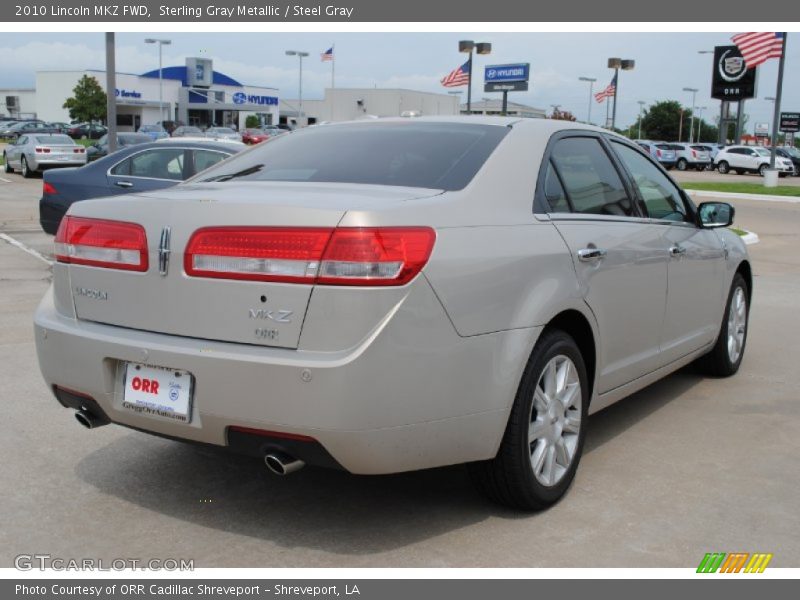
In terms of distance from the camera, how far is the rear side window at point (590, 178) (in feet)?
14.3

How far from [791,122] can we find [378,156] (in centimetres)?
6887

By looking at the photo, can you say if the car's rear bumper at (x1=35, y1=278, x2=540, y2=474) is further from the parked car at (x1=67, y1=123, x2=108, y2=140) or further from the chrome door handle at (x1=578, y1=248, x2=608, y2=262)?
the parked car at (x1=67, y1=123, x2=108, y2=140)

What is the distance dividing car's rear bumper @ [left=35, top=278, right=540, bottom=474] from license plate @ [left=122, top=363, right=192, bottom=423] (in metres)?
0.04

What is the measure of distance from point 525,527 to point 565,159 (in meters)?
1.73

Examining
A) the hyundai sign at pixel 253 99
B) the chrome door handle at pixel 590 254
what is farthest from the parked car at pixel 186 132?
the hyundai sign at pixel 253 99

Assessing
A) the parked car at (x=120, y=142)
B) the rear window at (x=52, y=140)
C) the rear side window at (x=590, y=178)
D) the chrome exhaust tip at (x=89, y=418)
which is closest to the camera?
the chrome exhaust tip at (x=89, y=418)

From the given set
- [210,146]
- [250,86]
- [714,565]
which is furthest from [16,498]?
[250,86]

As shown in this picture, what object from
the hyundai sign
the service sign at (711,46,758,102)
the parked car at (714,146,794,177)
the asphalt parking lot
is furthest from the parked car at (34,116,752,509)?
the hyundai sign

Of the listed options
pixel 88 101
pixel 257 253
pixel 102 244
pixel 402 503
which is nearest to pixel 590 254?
pixel 402 503

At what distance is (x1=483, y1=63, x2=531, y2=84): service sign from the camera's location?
5972 centimetres

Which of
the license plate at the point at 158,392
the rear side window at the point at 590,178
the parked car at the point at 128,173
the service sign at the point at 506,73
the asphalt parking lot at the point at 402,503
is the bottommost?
the asphalt parking lot at the point at 402,503

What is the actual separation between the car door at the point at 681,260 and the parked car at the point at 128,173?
7248mm

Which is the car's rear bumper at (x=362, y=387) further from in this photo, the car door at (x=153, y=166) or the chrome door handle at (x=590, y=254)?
the car door at (x=153, y=166)

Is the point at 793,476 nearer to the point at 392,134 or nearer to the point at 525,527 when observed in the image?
the point at 525,527
